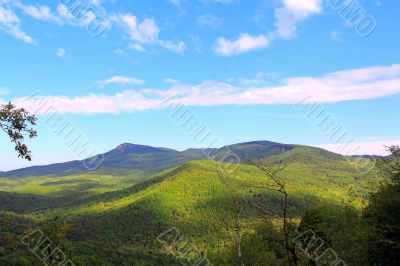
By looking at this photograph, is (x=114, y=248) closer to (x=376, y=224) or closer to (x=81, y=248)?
(x=81, y=248)

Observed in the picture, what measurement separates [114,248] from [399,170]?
5340 inches

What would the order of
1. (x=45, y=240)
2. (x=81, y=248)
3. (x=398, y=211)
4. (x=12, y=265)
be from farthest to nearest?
(x=81, y=248) < (x=12, y=265) < (x=45, y=240) < (x=398, y=211)

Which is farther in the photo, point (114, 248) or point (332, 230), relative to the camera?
point (114, 248)

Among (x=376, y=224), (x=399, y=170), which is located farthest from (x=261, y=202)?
(x=399, y=170)

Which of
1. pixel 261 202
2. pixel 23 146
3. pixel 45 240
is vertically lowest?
pixel 261 202

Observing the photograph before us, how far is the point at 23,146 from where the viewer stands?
1569 centimetres

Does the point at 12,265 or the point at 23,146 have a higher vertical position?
the point at 12,265

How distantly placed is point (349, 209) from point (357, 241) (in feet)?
90.9

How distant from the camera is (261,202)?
18.9m

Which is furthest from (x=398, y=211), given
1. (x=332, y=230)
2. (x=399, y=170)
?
(x=332, y=230)

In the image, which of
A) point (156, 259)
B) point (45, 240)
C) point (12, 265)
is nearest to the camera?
point (45, 240)

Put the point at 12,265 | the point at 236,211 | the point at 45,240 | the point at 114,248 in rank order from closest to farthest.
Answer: the point at 236,211
the point at 45,240
the point at 12,265
the point at 114,248

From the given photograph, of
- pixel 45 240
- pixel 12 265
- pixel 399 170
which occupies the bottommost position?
pixel 399 170

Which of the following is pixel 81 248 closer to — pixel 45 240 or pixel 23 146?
pixel 45 240
